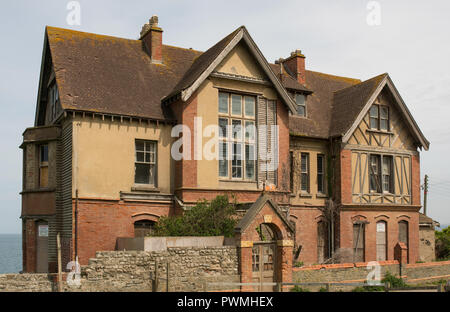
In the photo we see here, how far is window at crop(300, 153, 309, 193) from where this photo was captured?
29770 millimetres

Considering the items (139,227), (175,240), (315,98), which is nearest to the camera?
(175,240)

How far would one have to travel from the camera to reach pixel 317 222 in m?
29.6

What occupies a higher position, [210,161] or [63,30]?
[63,30]

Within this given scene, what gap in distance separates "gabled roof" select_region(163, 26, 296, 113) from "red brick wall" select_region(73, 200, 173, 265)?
558 cm

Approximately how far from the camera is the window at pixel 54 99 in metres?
25.6

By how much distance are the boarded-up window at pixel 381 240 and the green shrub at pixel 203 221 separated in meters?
11.4

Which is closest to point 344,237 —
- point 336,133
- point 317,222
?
point 317,222

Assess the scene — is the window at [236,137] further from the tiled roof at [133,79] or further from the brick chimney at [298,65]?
the brick chimney at [298,65]

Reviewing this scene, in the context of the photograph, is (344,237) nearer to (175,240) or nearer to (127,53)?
(175,240)

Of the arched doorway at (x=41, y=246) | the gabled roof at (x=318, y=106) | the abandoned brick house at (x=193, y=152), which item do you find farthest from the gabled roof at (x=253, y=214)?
the arched doorway at (x=41, y=246)

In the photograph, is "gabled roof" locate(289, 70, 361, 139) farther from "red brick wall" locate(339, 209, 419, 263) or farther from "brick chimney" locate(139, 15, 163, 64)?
A: "brick chimney" locate(139, 15, 163, 64)

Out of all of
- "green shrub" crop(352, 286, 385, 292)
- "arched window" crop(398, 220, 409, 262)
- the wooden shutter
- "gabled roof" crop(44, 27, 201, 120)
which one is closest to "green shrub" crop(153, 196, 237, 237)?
the wooden shutter

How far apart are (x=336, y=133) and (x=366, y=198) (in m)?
4.16

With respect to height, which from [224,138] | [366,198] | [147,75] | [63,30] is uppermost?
[63,30]
